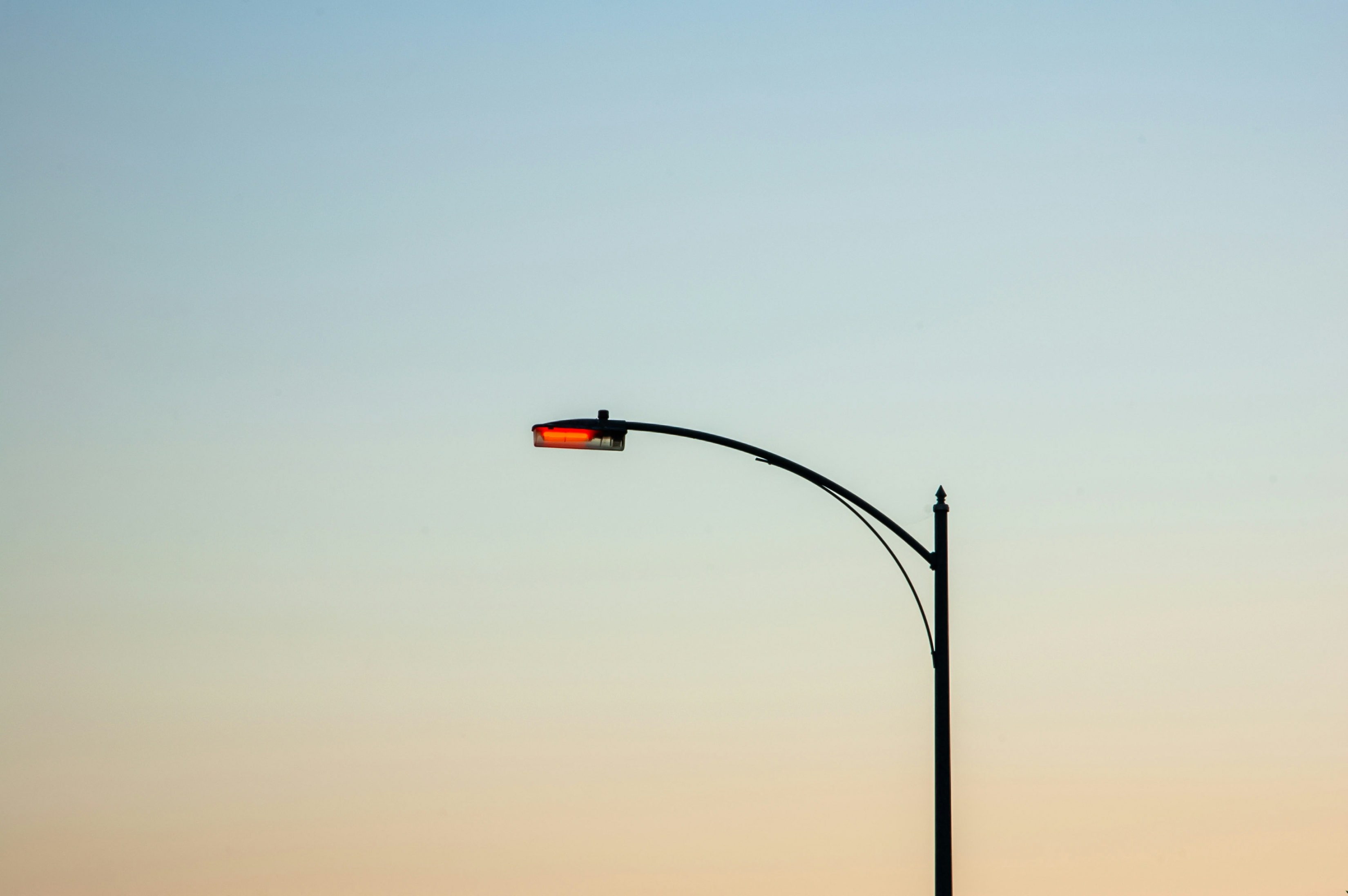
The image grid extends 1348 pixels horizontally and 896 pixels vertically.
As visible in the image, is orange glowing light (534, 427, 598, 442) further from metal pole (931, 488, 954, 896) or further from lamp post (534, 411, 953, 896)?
metal pole (931, 488, 954, 896)

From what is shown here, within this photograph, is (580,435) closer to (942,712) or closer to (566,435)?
(566,435)

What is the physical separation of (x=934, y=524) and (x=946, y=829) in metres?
2.35

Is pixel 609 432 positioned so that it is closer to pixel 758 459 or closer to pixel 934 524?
pixel 758 459

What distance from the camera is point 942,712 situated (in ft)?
43.5

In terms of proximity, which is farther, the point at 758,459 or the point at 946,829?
the point at 758,459

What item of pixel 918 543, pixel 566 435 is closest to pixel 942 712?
pixel 918 543

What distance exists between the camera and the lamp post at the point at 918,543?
13039 millimetres

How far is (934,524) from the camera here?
1363cm

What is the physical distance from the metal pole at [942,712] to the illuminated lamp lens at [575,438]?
8.91ft

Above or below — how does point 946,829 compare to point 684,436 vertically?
below

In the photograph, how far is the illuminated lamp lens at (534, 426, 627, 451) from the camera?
14.4 metres

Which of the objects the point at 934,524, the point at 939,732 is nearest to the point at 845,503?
the point at 934,524

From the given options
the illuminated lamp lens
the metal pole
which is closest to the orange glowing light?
the illuminated lamp lens

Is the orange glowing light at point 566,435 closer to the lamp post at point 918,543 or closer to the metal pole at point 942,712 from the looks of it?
the lamp post at point 918,543
